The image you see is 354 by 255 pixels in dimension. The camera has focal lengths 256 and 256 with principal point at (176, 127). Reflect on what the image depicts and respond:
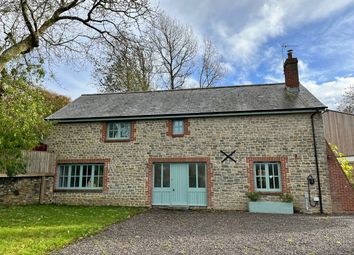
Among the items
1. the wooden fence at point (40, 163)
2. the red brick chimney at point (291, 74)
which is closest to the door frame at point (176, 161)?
the wooden fence at point (40, 163)

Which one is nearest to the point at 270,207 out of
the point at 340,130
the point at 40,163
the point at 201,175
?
the point at 201,175

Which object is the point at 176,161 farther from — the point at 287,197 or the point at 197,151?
the point at 287,197

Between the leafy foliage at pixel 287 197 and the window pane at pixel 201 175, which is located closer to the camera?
the leafy foliage at pixel 287 197

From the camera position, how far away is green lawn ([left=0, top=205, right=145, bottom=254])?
569 cm

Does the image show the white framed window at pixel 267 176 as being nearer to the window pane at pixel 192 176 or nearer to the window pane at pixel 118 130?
the window pane at pixel 192 176

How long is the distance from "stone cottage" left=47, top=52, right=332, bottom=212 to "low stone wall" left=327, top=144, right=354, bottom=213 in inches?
14.6

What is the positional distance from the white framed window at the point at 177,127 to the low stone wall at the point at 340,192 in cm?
708

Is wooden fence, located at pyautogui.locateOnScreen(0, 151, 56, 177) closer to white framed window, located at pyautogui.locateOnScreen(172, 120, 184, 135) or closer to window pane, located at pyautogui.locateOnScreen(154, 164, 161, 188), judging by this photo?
window pane, located at pyautogui.locateOnScreen(154, 164, 161, 188)

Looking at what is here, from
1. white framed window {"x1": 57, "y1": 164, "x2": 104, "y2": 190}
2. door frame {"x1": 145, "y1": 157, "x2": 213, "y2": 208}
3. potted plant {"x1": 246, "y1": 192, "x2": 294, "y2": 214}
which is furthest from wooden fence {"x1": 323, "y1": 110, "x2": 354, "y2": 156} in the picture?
white framed window {"x1": 57, "y1": 164, "x2": 104, "y2": 190}

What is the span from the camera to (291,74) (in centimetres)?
1440

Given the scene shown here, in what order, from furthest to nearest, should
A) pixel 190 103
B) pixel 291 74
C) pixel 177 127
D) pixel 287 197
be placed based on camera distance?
pixel 291 74 → pixel 190 103 → pixel 177 127 → pixel 287 197

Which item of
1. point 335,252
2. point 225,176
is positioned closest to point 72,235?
point 335,252

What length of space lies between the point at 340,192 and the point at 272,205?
3.09m

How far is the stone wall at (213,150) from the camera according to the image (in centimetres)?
1166
